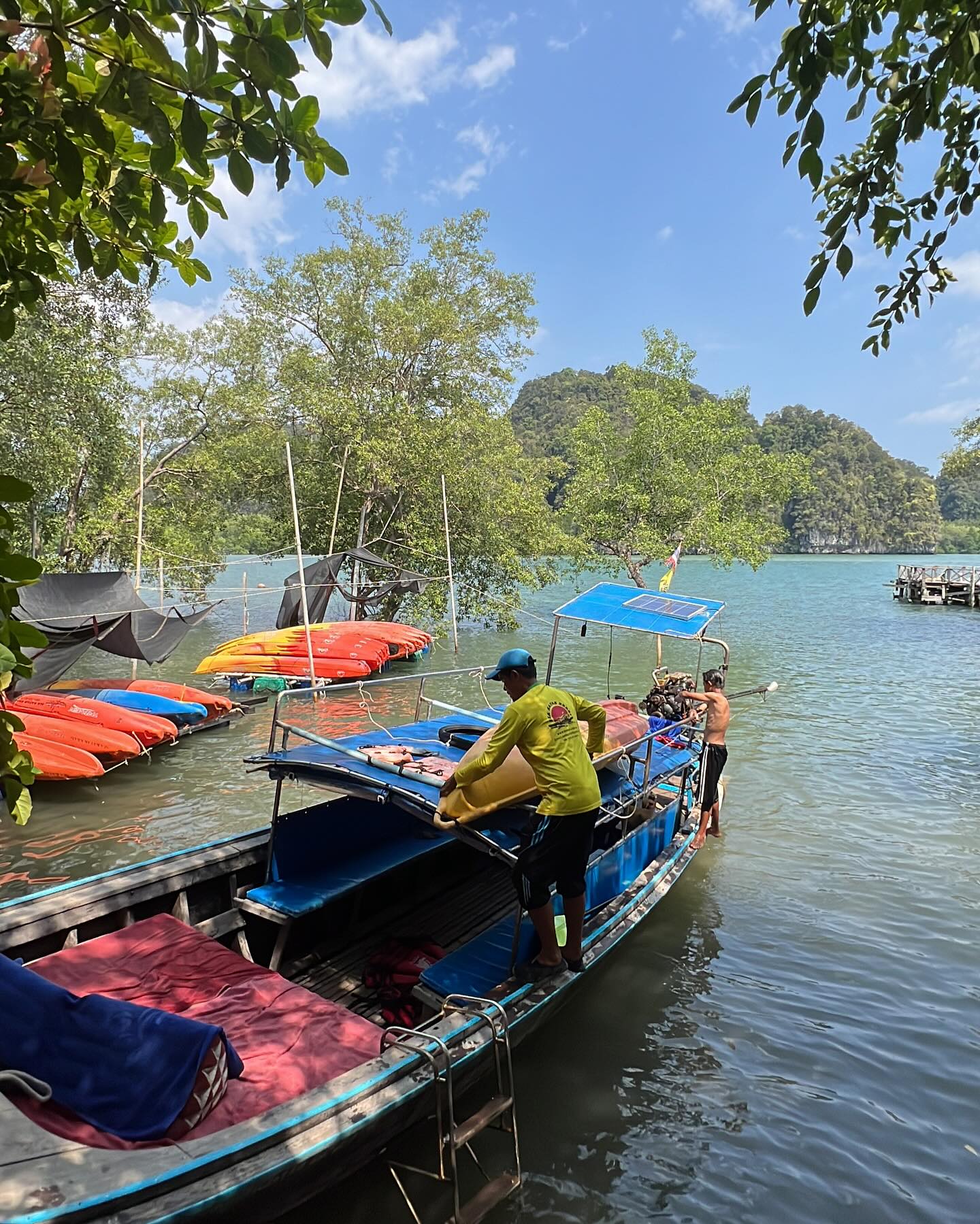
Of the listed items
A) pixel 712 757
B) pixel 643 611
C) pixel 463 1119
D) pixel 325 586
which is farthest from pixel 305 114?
pixel 325 586

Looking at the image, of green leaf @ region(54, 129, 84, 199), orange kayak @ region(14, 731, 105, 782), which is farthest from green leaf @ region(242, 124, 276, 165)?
orange kayak @ region(14, 731, 105, 782)

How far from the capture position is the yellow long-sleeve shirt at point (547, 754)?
473 centimetres

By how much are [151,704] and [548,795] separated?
11.5 m

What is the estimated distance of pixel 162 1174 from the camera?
114 inches

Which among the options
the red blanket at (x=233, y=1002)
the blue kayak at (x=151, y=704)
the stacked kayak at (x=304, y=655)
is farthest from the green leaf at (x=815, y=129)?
the stacked kayak at (x=304, y=655)

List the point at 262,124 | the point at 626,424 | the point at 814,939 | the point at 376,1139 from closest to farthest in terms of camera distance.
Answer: the point at 262,124 < the point at 376,1139 < the point at 814,939 < the point at 626,424

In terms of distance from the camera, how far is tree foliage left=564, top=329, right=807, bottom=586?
2812 cm

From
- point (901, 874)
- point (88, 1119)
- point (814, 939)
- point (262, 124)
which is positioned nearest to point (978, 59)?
point (262, 124)

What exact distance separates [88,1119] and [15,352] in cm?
1666

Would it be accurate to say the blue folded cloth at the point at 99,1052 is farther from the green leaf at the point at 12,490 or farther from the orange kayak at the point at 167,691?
the orange kayak at the point at 167,691

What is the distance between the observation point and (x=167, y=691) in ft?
49.4

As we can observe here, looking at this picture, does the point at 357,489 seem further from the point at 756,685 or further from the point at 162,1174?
the point at 162,1174

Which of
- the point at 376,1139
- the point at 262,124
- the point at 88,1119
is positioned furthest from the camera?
the point at 376,1139

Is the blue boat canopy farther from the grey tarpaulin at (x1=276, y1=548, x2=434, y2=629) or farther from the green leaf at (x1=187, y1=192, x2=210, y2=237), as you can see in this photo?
the grey tarpaulin at (x1=276, y1=548, x2=434, y2=629)
